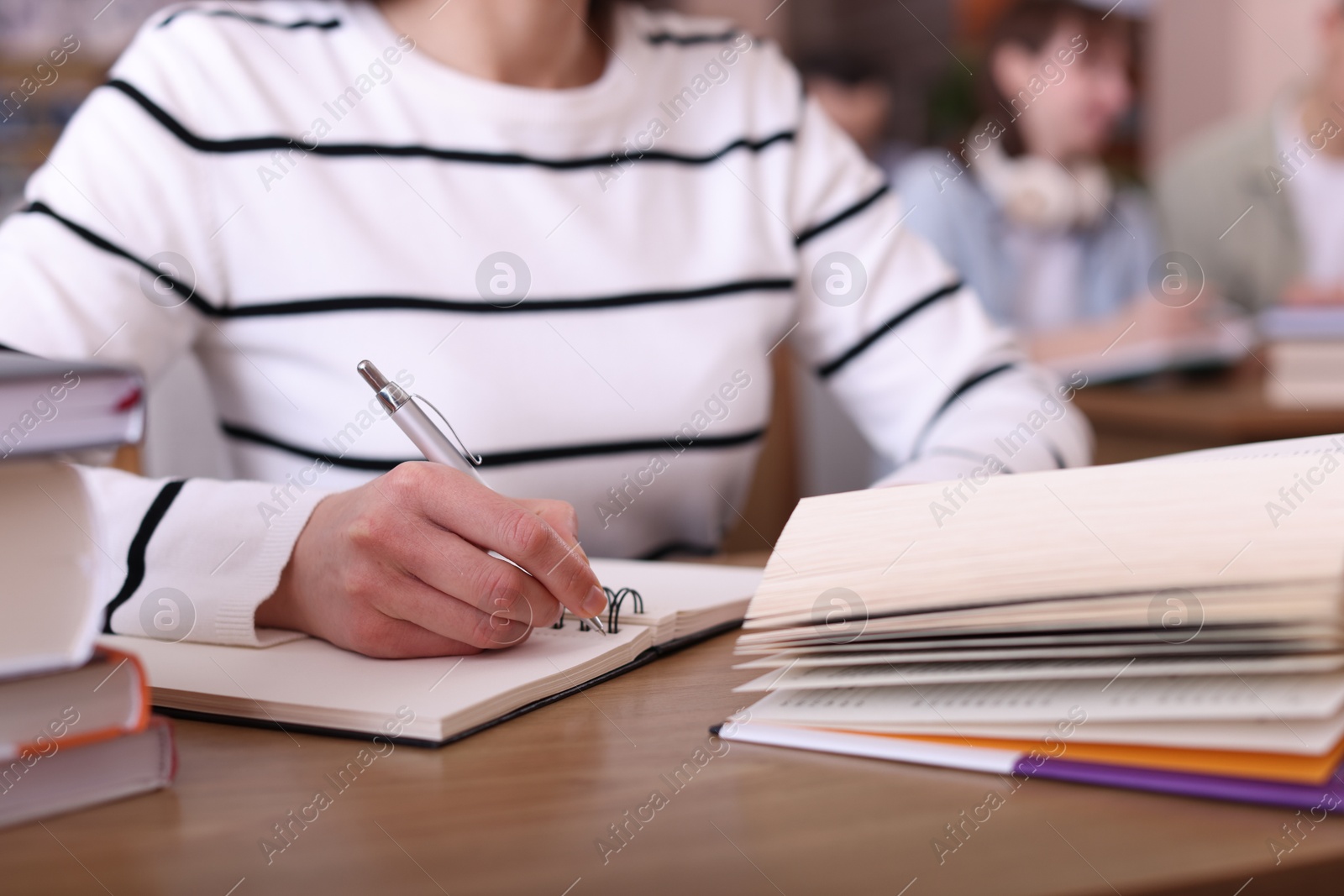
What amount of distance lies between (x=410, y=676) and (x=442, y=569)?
5 cm

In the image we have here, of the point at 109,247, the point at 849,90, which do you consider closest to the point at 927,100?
the point at 849,90

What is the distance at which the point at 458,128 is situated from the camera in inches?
38.4

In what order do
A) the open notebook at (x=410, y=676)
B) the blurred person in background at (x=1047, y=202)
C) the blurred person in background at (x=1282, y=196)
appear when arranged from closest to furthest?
the open notebook at (x=410, y=676), the blurred person in background at (x=1047, y=202), the blurred person in background at (x=1282, y=196)

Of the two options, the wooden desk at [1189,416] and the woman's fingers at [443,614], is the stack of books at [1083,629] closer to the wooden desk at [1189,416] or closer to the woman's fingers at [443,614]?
the woman's fingers at [443,614]

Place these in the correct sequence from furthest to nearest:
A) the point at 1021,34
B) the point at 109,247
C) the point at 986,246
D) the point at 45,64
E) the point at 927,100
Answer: the point at 927,100 < the point at 1021,34 < the point at 45,64 < the point at 986,246 < the point at 109,247

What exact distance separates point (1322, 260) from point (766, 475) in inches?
76.0

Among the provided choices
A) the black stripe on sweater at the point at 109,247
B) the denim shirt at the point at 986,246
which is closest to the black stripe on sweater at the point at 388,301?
the black stripe on sweater at the point at 109,247

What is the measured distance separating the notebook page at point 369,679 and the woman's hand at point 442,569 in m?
0.02

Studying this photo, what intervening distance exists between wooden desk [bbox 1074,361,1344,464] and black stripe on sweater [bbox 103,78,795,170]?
0.73 meters

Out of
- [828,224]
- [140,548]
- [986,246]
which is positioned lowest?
[986,246]

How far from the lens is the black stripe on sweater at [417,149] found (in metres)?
0.88

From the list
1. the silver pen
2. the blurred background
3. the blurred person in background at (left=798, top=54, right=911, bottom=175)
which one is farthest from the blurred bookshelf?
the silver pen

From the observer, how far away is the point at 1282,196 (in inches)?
108

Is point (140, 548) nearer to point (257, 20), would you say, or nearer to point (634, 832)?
point (634, 832)
